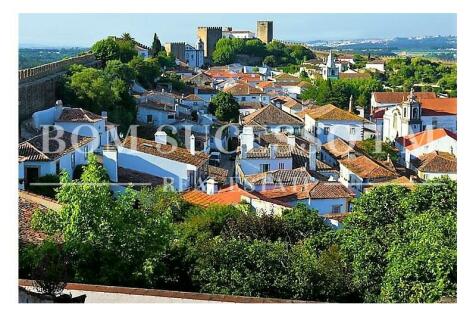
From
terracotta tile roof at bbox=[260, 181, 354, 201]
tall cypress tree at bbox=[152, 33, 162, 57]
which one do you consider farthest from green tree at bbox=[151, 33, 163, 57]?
terracotta tile roof at bbox=[260, 181, 354, 201]

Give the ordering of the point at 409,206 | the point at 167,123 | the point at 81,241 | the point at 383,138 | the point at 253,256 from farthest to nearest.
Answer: the point at 383,138
the point at 167,123
the point at 409,206
the point at 253,256
the point at 81,241

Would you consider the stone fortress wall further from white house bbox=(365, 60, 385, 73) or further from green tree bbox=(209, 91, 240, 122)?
white house bbox=(365, 60, 385, 73)

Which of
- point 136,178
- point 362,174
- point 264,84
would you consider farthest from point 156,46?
point 136,178

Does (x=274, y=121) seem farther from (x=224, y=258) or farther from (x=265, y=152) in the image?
(x=224, y=258)

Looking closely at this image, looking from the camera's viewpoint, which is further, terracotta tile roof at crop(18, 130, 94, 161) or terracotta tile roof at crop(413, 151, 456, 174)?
terracotta tile roof at crop(413, 151, 456, 174)

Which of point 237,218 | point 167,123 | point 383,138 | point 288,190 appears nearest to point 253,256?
point 237,218

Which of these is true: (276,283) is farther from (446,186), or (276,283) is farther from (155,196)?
(155,196)

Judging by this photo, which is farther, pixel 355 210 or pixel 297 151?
pixel 297 151

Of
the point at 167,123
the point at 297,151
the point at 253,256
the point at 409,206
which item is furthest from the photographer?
the point at 167,123
